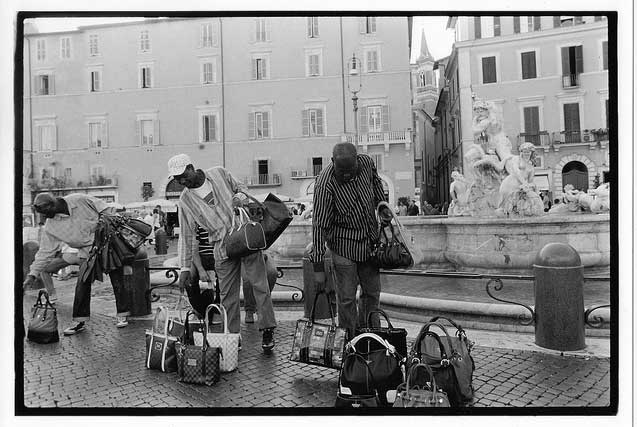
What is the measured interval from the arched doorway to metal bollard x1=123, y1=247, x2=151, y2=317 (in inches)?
1131

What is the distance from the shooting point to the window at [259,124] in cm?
3156

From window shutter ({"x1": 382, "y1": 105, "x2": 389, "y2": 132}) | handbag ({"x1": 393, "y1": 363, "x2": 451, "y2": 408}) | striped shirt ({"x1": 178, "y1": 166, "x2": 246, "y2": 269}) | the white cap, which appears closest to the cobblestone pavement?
handbag ({"x1": 393, "y1": 363, "x2": 451, "y2": 408})

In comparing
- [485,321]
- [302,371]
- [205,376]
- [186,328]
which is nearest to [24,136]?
[186,328]

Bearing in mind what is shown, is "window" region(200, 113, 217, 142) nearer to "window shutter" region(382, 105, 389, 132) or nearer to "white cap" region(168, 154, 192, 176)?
"window shutter" region(382, 105, 389, 132)

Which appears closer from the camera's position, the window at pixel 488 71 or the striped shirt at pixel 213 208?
the striped shirt at pixel 213 208

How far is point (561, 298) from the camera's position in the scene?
444 centimetres

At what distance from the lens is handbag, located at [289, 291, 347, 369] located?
376 cm

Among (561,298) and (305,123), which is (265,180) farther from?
(561,298)

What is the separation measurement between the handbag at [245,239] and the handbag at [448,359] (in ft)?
5.23

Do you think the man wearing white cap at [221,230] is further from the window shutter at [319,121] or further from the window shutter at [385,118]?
the window shutter at [385,118]

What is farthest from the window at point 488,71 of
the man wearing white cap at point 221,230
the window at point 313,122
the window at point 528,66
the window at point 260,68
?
the man wearing white cap at point 221,230

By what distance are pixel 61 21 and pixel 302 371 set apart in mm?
3255

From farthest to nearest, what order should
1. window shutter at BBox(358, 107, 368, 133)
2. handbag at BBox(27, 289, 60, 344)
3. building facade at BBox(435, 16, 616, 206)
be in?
window shutter at BBox(358, 107, 368, 133) < building facade at BBox(435, 16, 616, 206) < handbag at BBox(27, 289, 60, 344)

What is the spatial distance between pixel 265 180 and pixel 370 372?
30.5 metres
